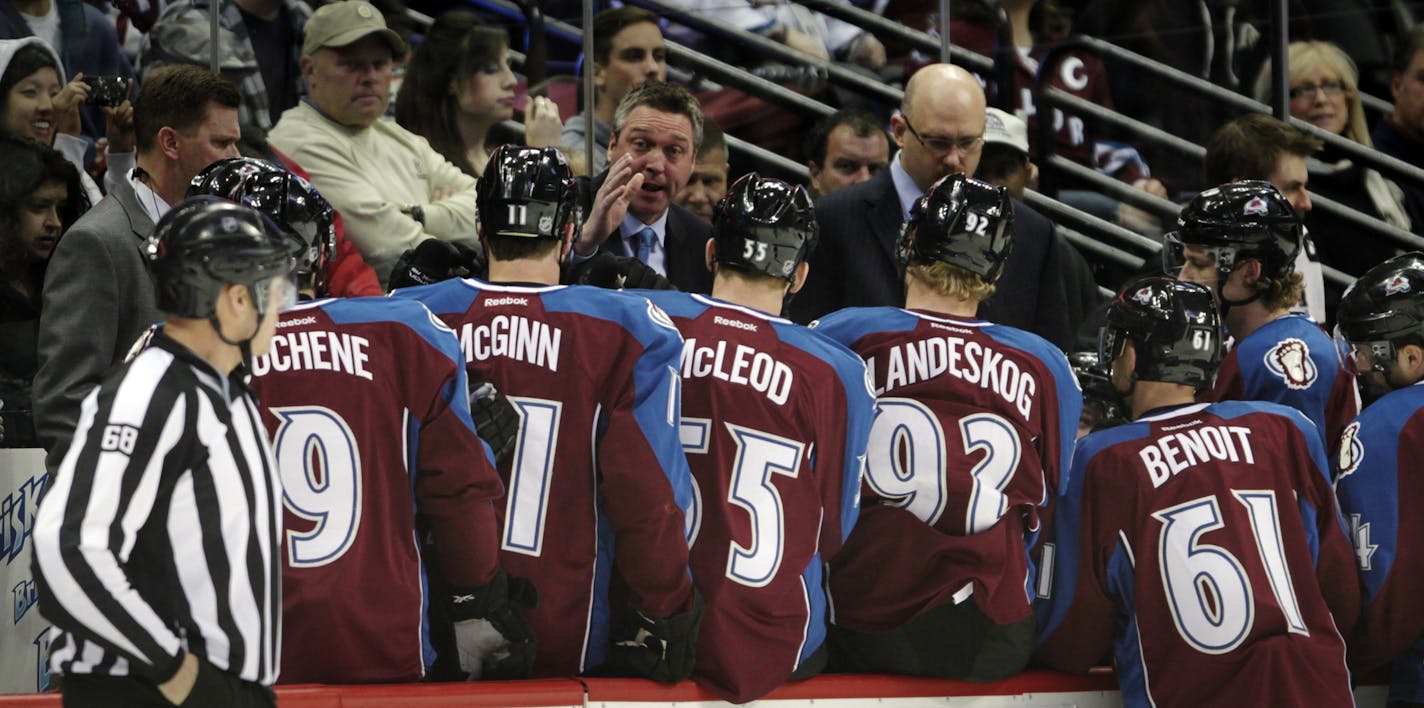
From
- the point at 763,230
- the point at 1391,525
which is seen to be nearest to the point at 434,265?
the point at 763,230

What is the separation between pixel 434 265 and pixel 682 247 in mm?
1132

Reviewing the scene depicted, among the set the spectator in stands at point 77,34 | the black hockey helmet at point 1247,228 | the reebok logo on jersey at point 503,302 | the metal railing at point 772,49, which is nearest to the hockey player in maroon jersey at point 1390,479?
the black hockey helmet at point 1247,228

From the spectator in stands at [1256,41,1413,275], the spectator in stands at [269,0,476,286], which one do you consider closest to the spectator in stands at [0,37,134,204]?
the spectator in stands at [269,0,476,286]

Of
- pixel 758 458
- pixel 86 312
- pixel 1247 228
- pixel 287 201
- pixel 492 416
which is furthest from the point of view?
pixel 1247 228

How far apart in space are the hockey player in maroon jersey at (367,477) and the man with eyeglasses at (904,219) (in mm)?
2003

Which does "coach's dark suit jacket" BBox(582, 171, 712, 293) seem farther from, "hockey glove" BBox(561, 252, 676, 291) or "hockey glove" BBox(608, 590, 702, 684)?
"hockey glove" BBox(608, 590, 702, 684)

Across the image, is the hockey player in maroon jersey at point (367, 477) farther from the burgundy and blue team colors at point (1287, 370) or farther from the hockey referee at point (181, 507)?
the burgundy and blue team colors at point (1287, 370)

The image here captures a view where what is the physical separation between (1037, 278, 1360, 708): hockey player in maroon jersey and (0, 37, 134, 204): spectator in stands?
317cm

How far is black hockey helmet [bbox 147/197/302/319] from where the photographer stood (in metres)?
3.10

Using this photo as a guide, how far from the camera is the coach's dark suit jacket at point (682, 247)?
552 centimetres

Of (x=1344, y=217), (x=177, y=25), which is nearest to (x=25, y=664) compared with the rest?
(x=177, y=25)

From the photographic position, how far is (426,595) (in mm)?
4047

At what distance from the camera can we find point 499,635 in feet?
13.4

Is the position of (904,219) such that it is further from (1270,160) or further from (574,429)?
(574,429)
